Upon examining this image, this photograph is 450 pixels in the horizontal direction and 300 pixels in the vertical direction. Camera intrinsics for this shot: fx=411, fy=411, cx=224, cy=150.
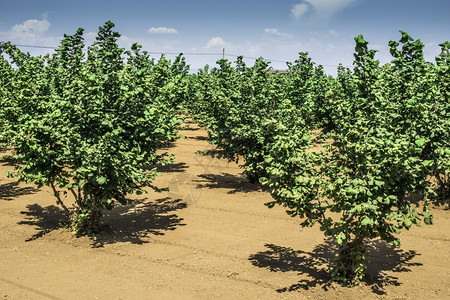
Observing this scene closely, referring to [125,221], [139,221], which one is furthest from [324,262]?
[125,221]

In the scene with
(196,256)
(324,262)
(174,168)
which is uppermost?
(174,168)

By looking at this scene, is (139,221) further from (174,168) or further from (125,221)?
(174,168)

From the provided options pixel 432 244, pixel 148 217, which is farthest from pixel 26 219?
pixel 432 244

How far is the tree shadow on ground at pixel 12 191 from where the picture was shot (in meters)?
15.6

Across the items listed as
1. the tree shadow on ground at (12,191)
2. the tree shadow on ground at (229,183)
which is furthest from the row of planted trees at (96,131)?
the tree shadow on ground at (229,183)

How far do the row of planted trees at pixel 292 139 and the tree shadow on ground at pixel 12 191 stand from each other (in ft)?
6.50

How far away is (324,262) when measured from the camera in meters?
9.54

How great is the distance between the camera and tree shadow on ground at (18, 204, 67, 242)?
11.9 metres

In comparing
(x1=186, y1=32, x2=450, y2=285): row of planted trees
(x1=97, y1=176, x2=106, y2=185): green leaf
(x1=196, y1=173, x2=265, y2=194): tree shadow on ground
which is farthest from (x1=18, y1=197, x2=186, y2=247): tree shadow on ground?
(x1=186, y1=32, x2=450, y2=285): row of planted trees

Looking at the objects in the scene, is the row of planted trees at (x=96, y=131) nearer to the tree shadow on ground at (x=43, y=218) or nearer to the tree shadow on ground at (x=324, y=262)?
the tree shadow on ground at (x=43, y=218)

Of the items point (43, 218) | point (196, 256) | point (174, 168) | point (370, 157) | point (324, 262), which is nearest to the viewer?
point (370, 157)

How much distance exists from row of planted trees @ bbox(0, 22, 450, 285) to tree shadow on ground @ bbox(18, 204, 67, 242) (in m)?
0.81

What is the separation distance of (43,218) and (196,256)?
592cm

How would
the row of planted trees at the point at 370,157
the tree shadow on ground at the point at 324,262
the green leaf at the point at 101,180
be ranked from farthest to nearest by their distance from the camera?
the green leaf at the point at 101,180 < the tree shadow on ground at the point at 324,262 < the row of planted trees at the point at 370,157
